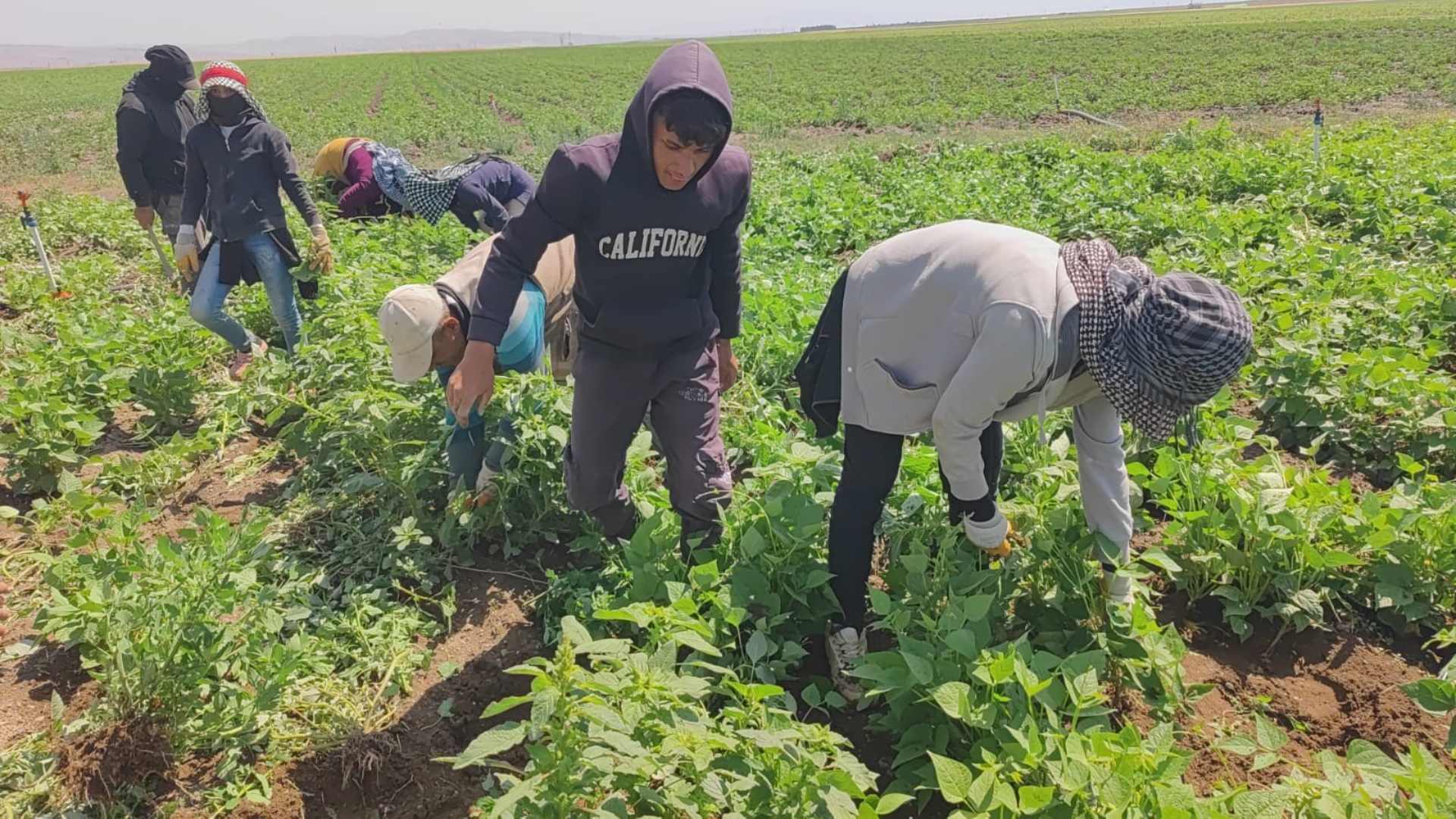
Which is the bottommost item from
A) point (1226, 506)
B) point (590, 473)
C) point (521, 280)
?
point (1226, 506)

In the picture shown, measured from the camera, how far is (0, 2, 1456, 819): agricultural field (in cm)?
166

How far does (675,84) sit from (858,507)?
1.12 meters

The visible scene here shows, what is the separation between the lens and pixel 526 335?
2.71 metres

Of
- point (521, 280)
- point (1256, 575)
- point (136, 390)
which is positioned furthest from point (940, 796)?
point (136, 390)

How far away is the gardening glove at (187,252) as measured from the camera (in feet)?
14.0

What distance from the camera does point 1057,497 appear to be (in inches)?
104

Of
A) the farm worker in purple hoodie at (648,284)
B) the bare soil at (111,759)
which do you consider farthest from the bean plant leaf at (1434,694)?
the bare soil at (111,759)

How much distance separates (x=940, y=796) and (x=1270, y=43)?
33.2 m

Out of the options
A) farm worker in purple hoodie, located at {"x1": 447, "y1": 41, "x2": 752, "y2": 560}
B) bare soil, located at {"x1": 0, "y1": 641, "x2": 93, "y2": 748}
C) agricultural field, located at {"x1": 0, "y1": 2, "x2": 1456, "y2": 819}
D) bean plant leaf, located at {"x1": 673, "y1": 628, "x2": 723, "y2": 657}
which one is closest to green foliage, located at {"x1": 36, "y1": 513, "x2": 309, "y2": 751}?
agricultural field, located at {"x1": 0, "y1": 2, "x2": 1456, "y2": 819}

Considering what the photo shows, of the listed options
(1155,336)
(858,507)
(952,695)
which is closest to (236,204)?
(858,507)

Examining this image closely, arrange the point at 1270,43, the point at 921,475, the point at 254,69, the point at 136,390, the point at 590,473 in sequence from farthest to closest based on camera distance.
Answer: the point at 254,69, the point at 1270,43, the point at 136,390, the point at 921,475, the point at 590,473

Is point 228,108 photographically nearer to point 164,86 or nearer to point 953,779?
point 164,86

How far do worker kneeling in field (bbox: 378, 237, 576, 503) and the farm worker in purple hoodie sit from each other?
13cm

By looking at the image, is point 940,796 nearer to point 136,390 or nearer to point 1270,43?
point 136,390
